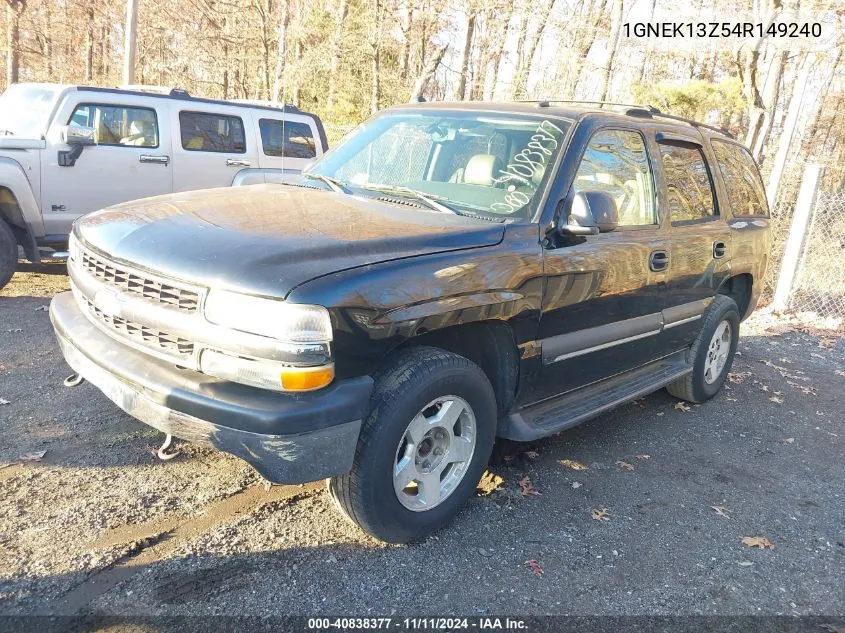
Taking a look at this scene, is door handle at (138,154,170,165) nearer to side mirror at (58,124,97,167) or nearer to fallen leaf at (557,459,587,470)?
side mirror at (58,124,97,167)

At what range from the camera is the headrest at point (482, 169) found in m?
3.65

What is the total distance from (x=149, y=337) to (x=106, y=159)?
551 cm

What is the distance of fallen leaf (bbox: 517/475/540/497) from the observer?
367cm

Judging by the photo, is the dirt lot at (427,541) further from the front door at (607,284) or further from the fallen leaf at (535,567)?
the front door at (607,284)

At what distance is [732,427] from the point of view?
A: 5.06 metres

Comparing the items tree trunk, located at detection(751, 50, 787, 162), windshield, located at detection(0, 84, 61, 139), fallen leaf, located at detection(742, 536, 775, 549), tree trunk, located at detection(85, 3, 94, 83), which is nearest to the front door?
fallen leaf, located at detection(742, 536, 775, 549)

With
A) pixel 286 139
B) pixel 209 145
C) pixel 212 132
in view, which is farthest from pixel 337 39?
pixel 209 145

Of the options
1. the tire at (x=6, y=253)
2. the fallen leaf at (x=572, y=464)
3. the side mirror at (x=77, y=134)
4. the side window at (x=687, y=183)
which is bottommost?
the fallen leaf at (x=572, y=464)

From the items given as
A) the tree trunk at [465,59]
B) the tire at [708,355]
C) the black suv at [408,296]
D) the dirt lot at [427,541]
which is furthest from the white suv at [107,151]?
the tree trunk at [465,59]

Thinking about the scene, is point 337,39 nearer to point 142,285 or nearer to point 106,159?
point 106,159

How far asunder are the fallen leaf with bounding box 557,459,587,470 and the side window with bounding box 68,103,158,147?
6.14m

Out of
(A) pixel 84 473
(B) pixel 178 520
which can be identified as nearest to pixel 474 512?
(B) pixel 178 520

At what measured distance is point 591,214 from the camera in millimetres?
3311

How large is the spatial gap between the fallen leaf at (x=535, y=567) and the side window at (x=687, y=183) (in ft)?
7.95
